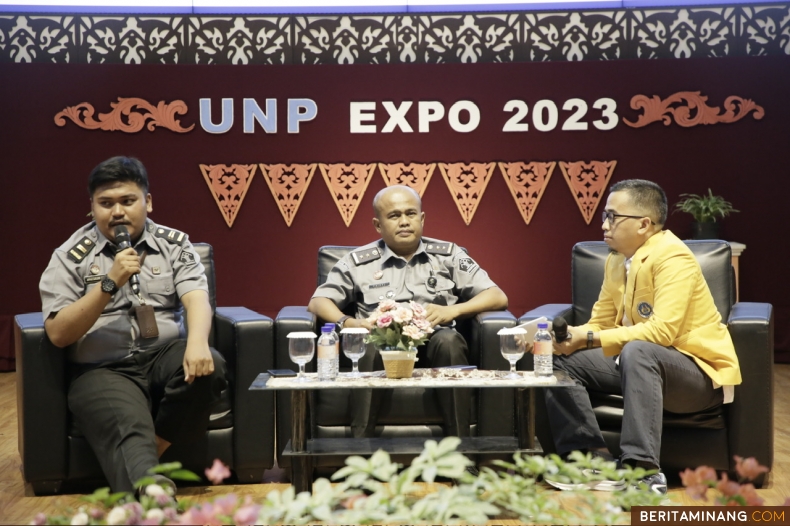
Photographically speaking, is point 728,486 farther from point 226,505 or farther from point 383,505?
point 226,505

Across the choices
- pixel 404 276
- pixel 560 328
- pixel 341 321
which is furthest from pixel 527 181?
pixel 560 328

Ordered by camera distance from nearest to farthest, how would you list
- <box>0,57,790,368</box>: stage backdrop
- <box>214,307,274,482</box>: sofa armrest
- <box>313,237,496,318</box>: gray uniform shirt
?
<box>214,307,274,482</box>: sofa armrest < <box>313,237,496,318</box>: gray uniform shirt < <box>0,57,790,368</box>: stage backdrop

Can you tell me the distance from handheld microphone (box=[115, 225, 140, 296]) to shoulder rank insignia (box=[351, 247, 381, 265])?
3.10 ft

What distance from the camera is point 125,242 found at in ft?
8.85

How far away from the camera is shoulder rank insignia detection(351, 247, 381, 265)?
3.40 m

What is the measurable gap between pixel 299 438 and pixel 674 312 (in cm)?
124

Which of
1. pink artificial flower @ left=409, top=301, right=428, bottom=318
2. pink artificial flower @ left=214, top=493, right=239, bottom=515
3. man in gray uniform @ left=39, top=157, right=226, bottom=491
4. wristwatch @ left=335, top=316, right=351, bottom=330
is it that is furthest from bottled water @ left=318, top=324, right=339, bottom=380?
pink artificial flower @ left=214, top=493, right=239, bottom=515

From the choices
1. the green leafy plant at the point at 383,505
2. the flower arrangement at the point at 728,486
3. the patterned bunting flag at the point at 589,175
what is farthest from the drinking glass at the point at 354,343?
the patterned bunting flag at the point at 589,175

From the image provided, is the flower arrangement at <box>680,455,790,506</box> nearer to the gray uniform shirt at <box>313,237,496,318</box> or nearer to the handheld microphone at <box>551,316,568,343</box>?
the handheld microphone at <box>551,316,568,343</box>

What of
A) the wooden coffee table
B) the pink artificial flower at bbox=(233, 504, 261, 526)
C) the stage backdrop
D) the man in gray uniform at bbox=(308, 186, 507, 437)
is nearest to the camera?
the pink artificial flower at bbox=(233, 504, 261, 526)

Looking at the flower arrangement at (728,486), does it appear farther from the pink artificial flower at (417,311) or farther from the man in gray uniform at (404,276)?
the man in gray uniform at (404,276)

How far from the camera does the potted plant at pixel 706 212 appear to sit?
17.2 feet

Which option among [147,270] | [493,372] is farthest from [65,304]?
[493,372]

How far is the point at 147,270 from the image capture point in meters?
2.89
